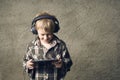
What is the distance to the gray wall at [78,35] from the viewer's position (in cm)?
313

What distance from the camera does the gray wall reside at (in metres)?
3.13

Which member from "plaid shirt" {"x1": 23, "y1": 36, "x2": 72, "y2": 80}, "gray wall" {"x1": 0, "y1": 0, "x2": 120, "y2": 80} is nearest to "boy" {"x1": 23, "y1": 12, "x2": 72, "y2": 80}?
"plaid shirt" {"x1": 23, "y1": 36, "x2": 72, "y2": 80}

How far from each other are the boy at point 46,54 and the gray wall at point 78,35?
0.92 meters

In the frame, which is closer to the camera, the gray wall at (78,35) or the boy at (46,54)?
the boy at (46,54)

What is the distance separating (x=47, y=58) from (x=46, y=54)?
0.03m

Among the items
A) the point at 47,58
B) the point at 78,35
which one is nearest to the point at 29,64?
the point at 47,58

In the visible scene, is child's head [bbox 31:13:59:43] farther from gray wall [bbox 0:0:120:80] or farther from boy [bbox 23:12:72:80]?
gray wall [bbox 0:0:120:80]

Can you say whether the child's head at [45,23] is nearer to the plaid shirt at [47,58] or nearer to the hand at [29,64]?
the plaid shirt at [47,58]

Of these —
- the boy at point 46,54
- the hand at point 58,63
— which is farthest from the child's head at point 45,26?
the hand at point 58,63

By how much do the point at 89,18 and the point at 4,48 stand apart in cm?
93

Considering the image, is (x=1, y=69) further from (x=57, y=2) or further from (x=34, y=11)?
(x=57, y=2)

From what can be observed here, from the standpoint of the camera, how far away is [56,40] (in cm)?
224

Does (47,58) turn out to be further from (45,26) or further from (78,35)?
(78,35)

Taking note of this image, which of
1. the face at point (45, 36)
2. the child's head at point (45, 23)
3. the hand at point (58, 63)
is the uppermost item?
the child's head at point (45, 23)
